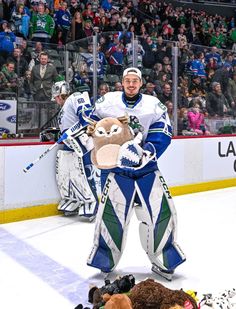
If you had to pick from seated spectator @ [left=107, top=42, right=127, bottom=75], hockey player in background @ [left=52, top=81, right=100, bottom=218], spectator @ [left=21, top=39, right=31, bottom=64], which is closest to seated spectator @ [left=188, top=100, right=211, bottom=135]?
seated spectator @ [left=107, top=42, right=127, bottom=75]

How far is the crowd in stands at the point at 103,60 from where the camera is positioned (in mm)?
5480

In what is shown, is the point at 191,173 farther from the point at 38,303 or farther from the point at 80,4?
the point at 80,4

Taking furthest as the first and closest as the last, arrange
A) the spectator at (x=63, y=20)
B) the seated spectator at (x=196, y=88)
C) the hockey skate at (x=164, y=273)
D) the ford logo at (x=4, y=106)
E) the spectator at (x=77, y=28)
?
the spectator at (x=77, y=28) → the spectator at (x=63, y=20) → the seated spectator at (x=196, y=88) → the ford logo at (x=4, y=106) → the hockey skate at (x=164, y=273)

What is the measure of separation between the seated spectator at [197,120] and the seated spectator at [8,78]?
89.9 inches

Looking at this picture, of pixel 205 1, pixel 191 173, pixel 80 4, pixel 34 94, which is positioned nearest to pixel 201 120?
pixel 191 173

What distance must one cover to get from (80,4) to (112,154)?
6933 millimetres

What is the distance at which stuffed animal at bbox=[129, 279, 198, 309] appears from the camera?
1.64 m

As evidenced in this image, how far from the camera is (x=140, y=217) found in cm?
261

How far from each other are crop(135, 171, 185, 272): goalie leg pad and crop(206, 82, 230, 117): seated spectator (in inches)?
162

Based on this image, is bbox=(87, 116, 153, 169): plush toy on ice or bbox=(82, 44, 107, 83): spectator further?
bbox=(82, 44, 107, 83): spectator

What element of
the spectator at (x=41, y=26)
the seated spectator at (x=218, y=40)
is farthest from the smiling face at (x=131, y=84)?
the seated spectator at (x=218, y=40)

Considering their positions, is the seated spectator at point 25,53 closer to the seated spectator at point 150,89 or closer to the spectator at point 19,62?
the spectator at point 19,62

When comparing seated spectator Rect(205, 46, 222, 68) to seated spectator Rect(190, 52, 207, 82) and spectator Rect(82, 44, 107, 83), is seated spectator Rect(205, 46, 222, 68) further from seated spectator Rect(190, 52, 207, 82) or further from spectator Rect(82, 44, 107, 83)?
spectator Rect(82, 44, 107, 83)

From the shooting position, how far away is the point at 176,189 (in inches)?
217
